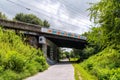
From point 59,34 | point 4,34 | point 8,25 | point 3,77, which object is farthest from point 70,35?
point 3,77

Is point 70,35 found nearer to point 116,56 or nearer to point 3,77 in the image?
point 116,56

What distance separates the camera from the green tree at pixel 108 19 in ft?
55.3

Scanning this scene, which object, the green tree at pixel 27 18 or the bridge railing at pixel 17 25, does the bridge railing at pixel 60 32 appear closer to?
the bridge railing at pixel 17 25

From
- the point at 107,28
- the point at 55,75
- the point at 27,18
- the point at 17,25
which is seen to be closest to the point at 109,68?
the point at 107,28

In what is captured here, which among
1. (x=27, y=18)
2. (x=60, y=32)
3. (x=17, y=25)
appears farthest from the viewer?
(x=27, y=18)

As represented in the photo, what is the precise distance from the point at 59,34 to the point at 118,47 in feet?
110

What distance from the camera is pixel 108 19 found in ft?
60.5

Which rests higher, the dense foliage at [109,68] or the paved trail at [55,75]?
the dense foliage at [109,68]

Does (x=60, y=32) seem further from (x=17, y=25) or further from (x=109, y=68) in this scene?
(x=109, y=68)

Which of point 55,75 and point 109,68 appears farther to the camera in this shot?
point 55,75

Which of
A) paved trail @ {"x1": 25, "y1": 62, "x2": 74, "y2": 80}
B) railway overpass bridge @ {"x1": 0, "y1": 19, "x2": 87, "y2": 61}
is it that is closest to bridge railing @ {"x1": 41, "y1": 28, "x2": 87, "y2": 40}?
railway overpass bridge @ {"x1": 0, "y1": 19, "x2": 87, "y2": 61}

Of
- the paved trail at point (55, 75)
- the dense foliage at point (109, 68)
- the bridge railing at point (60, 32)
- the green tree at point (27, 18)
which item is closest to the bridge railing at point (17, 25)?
the bridge railing at point (60, 32)

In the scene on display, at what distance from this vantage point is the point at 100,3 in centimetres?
1856

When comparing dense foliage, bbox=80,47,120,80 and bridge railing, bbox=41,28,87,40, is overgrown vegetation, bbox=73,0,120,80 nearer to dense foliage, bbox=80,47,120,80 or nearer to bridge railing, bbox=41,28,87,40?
dense foliage, bbox=80,47,120,80
